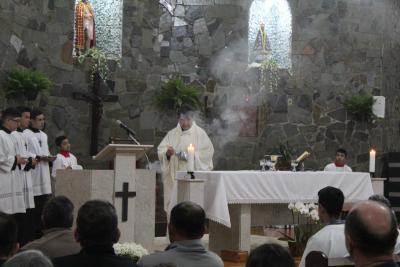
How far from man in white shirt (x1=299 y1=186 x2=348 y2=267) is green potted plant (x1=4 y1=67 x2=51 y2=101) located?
6.48 m

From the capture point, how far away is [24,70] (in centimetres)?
984

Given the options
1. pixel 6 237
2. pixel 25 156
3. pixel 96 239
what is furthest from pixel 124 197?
pixel 6 237

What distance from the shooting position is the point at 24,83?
9.74 m

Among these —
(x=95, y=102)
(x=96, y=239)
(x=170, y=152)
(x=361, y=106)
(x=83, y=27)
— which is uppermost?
(x=83, y=27)

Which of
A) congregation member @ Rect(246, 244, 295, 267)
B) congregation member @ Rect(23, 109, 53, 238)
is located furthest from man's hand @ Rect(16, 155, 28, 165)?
congregation member @ Rect(246, 244, 295, 267)

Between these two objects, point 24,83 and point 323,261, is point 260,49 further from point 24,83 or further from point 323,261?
point 323,261

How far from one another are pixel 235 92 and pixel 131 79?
7.09 feet

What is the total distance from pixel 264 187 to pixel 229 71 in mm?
5017

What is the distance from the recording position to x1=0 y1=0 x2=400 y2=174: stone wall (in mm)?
10883

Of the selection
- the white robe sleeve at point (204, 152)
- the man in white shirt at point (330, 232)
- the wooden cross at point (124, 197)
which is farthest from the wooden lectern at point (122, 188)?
the white robe sleeve at point (204, 152)

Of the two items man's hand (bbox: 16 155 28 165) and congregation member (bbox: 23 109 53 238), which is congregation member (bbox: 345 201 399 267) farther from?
congregation member (bbox: 23 109 53 238)

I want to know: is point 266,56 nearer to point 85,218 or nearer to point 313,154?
point 313,154

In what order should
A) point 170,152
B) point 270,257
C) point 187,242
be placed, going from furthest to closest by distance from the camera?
point 170,152
point 187,242
point 270,257

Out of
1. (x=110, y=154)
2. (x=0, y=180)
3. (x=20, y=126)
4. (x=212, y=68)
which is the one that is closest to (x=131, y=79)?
(x=212, y=68)
